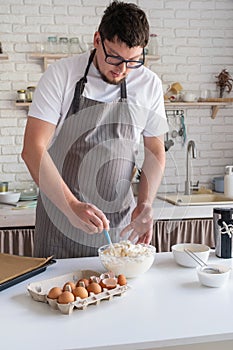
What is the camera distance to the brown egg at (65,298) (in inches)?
48.1

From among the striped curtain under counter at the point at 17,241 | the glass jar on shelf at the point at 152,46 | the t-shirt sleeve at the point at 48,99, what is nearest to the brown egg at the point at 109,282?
the t-shirt sleeve at the point at 48,99

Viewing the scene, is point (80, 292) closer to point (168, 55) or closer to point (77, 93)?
point (77, 93)

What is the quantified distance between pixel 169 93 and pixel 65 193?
7.13 feet

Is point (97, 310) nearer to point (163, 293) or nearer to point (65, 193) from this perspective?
point (163, 293)

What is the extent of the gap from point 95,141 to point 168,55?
6.46ft

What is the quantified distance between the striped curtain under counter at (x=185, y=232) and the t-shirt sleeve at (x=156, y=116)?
3.56 ft

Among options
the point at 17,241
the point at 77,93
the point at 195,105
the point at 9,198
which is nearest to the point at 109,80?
the point at 77,93

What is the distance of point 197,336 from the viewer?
108 centimetres

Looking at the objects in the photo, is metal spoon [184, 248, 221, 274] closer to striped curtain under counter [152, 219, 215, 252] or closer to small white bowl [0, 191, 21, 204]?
striped curtain under counter [152, 219, 215, 252]

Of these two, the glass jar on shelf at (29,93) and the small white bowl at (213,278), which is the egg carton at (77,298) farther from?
the glass jar on shelf at (29,93)

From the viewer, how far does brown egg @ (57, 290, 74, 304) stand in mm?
1222

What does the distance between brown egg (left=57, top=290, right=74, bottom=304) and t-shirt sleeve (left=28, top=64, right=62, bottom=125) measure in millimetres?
718

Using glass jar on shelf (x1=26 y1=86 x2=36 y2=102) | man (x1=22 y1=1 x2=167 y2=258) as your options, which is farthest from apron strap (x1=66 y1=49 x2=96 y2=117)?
glass jar on shelf (x1=26 y1=86 x2=36 y2=102)

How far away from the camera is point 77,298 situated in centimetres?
125
